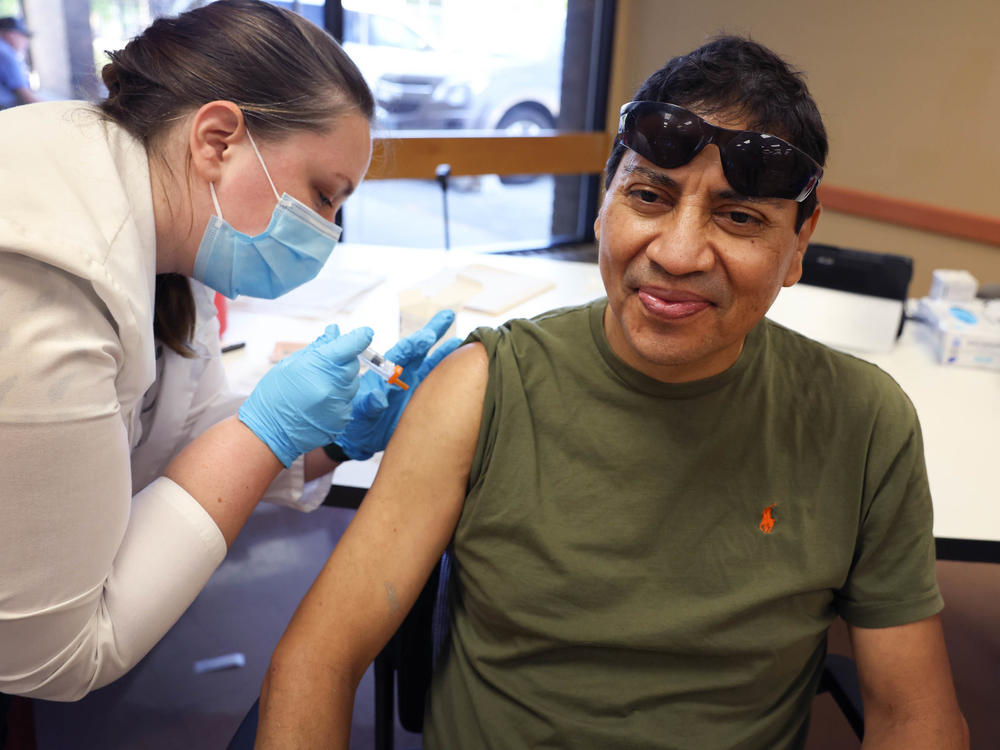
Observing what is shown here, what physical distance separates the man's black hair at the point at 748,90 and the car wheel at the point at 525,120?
4412 mm

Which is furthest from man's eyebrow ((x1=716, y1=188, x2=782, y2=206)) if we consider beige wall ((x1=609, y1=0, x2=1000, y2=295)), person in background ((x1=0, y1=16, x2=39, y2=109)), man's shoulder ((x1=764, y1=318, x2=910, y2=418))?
person in background ((x1=0, y1=16, x2=39, y2=109))

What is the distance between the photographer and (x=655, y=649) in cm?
101

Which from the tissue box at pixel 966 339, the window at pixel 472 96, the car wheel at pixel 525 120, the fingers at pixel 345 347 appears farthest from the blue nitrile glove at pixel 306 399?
the car wheel at pixel 525 120

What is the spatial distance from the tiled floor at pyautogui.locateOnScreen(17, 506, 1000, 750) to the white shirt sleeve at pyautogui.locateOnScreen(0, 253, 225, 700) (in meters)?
1.02

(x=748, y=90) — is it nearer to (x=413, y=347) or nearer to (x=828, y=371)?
(x=828, y=371)

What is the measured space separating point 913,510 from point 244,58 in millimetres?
1097

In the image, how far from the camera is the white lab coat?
83cm

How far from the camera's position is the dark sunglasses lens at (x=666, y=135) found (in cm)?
93

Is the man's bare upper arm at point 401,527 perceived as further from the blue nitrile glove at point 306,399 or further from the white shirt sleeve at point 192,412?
the white shirt sleeve at point 192,412

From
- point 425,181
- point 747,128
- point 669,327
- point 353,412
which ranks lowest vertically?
point 425,181

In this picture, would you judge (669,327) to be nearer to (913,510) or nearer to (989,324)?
(913,510)


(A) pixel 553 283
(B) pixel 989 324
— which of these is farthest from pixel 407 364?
(B) pixel 989 324

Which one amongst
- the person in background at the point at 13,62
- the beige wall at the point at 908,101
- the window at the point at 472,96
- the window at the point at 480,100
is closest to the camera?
the beige wall at the point at 908,101

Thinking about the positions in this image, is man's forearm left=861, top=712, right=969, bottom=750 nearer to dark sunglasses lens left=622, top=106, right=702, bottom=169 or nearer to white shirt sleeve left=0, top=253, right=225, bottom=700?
dark sunglasses lens left=622, top=106, right=702, bottom=169
